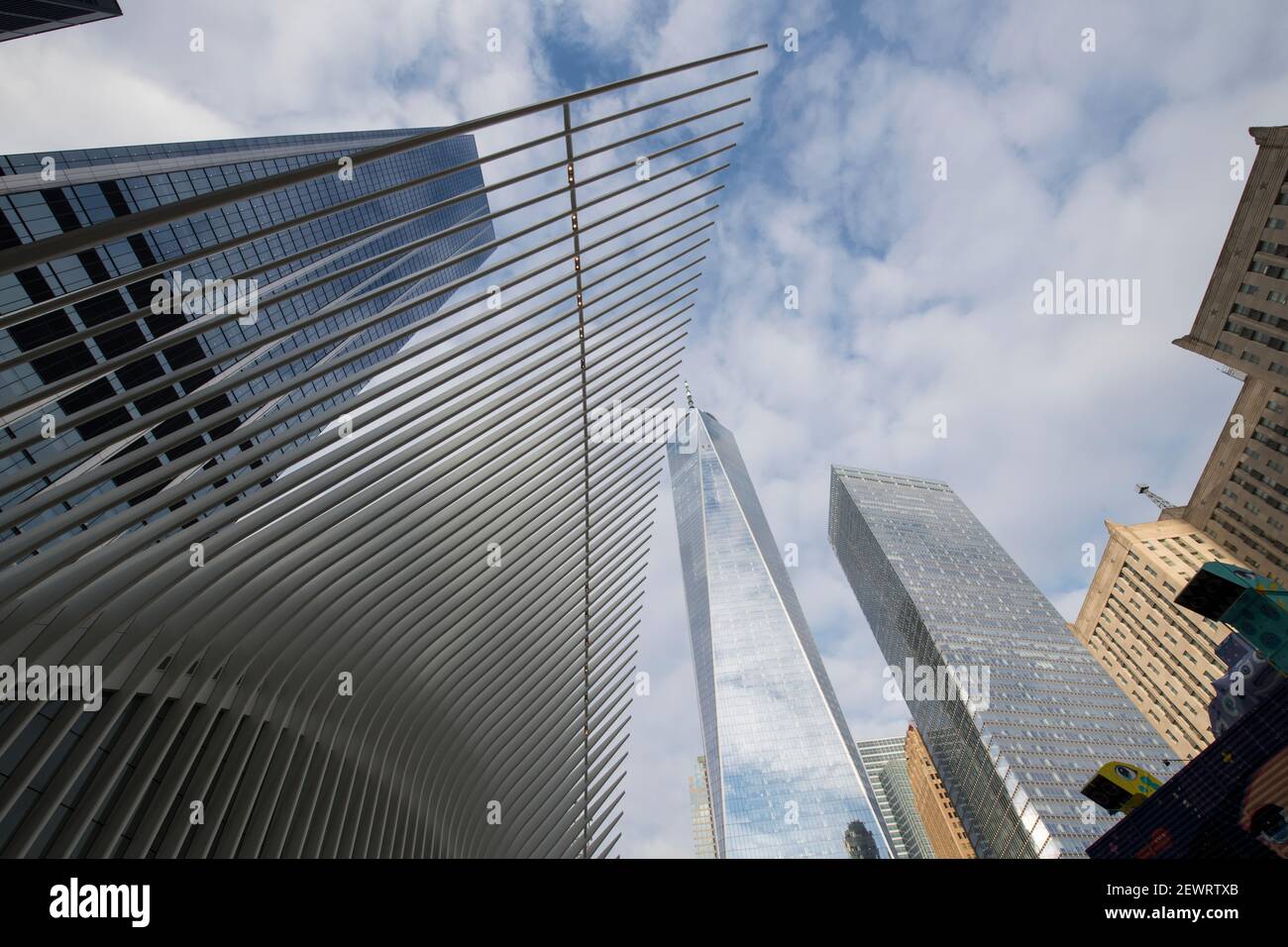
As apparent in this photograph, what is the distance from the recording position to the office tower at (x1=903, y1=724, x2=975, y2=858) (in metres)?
116

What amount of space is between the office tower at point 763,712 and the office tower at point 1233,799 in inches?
3749

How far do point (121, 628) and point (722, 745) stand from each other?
140 meters

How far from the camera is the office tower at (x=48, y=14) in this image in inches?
2184

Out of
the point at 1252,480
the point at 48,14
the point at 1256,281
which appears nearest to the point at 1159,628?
the point at 1252,480

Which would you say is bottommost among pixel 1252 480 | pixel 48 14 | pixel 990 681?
pixel 990 681

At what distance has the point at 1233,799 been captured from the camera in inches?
866

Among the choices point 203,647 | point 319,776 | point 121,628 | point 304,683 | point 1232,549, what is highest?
point 121,628

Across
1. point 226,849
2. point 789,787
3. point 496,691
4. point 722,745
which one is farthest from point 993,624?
point 226,849

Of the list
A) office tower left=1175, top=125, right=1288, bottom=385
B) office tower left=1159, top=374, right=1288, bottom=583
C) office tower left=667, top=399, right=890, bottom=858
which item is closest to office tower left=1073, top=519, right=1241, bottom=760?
office tower left=1159, top=374, right=1288, bottom=583

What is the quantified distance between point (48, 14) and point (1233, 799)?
3566 inches

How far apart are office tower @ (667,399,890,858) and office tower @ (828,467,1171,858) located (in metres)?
18.9

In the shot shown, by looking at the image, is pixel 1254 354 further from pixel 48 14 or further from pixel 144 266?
pixel 48 14
